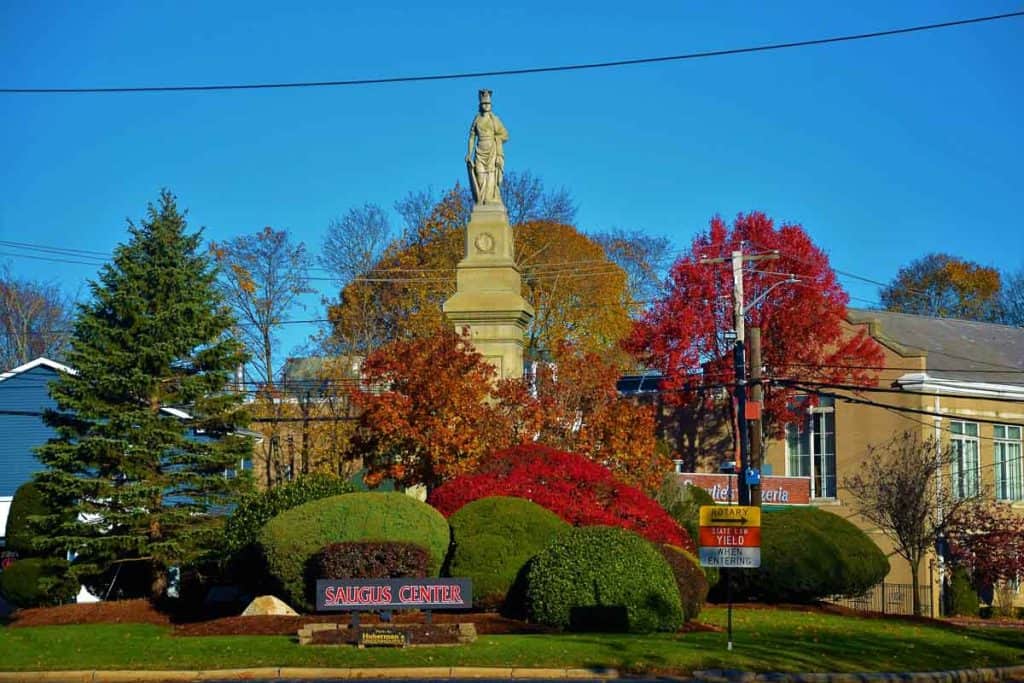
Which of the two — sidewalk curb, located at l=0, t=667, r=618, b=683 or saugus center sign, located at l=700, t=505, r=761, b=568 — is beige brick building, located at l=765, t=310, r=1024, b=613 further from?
sidewalk curb, located at l=0, t=667, r=618, b=683

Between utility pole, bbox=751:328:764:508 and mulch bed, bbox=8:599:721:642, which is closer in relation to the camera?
mulch bed, bbox=8:599:721:642

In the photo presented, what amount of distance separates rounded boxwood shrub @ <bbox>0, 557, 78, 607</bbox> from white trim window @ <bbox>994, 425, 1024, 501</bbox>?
28.4 m

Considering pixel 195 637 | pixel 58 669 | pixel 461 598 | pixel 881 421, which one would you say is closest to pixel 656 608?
pixel 461 598

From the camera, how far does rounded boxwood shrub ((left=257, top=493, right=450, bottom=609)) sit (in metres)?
24.4

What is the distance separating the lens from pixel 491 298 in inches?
1275

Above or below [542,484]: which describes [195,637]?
below

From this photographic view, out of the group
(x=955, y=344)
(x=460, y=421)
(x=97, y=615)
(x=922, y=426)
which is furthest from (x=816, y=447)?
(x=97, y=615)

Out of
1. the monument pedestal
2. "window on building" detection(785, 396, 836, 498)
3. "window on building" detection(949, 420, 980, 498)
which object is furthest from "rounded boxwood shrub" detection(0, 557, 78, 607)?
"window on building" detection(949, 420, 980, 498)

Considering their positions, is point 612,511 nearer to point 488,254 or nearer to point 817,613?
point 817,613

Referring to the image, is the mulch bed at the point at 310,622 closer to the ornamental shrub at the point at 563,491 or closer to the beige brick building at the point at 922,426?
the ornamental shrub at the point at 563,491

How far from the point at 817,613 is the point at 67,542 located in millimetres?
15587

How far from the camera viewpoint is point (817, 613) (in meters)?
29.9

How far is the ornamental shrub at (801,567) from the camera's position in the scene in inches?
1252

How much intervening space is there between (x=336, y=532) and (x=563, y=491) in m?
5.19
